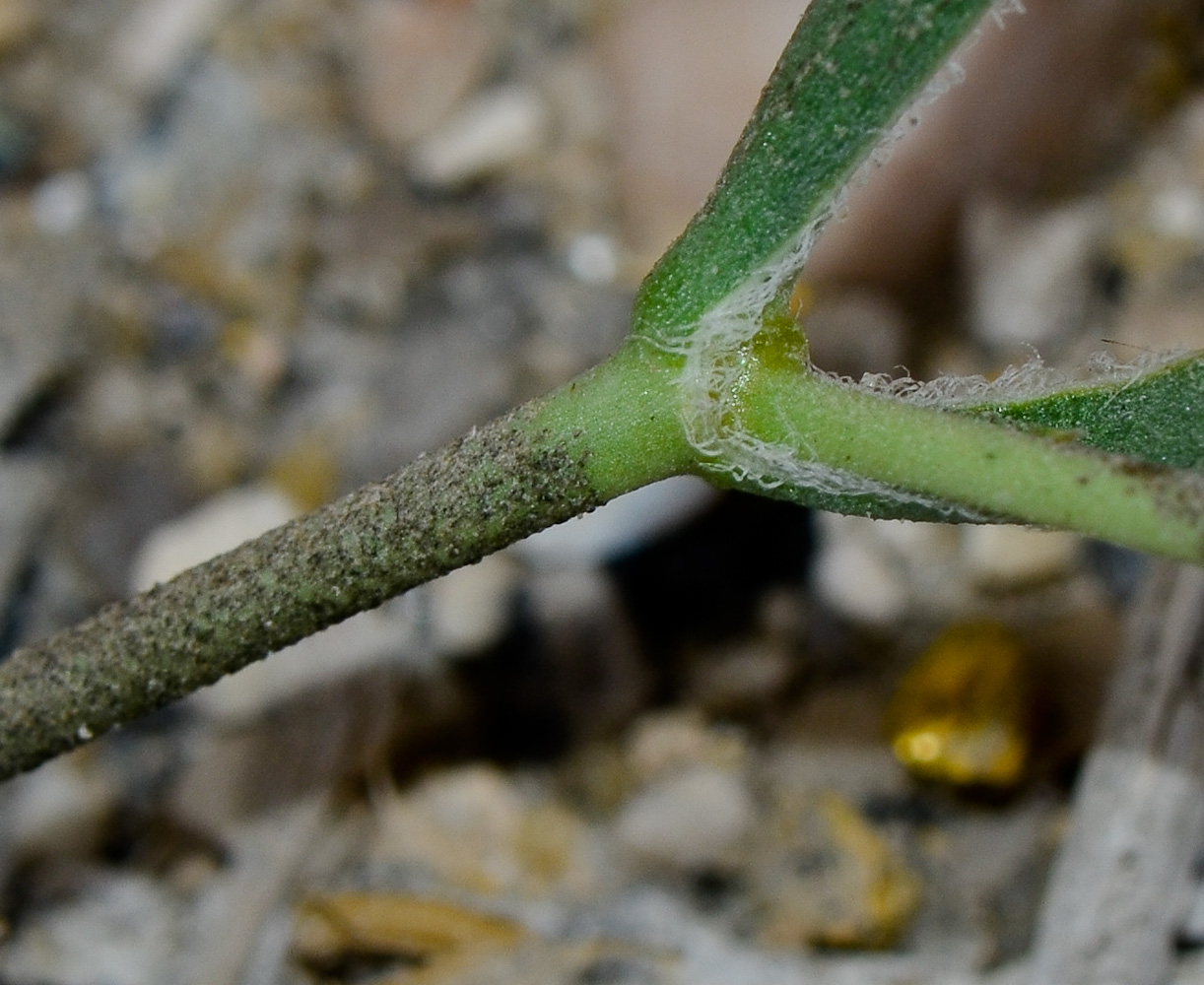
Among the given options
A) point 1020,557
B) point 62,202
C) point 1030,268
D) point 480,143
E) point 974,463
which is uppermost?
point 62,202

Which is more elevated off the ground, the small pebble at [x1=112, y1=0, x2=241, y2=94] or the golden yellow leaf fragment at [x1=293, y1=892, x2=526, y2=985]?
the small pebble at [x1=112, y1=0, x2=241, y2=94]

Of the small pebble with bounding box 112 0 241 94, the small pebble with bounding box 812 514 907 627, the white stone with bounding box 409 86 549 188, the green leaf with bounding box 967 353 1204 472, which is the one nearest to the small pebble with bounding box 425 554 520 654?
the small pebble with bounding box 812 514 907 627

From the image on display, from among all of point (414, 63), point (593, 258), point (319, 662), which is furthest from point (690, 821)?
point (414, 63)

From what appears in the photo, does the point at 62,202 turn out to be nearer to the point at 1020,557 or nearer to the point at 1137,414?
the point at 1020,557

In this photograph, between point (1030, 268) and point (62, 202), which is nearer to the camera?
point (1030, 268)

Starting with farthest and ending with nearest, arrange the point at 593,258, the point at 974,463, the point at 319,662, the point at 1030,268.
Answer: the point at 593,258 < the point at 1030,268 < the point at 319,662 < the point at 974,463

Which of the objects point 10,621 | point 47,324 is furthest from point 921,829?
point 47,324

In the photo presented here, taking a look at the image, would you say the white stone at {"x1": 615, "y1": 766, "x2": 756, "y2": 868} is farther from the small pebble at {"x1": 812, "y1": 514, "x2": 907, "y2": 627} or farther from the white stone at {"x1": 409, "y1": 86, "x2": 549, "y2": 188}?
the white stone at {"x1": 409, "y1": 86, "x2": 549, "y2": 188}

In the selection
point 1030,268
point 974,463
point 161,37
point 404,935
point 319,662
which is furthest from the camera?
point 161,37
